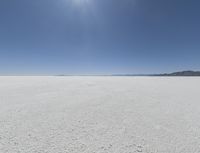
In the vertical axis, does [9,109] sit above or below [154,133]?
above

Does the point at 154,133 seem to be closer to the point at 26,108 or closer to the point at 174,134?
the point at 174,134

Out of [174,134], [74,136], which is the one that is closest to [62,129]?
[74,136]

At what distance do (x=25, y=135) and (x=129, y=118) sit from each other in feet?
7.62

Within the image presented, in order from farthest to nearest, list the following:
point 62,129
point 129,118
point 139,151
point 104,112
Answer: point 104,112, point 129,118, point 62,129, point 139,151

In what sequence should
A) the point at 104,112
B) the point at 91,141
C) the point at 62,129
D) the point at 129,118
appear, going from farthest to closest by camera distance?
the point at 104,112
the point at 129,118
the point at 62,129
the point at 91,141

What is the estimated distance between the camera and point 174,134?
8.58 feet

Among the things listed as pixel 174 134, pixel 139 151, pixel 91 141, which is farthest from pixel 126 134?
pixel 174 134

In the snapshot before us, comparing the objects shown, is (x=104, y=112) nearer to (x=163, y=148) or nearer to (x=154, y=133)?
(x=154, y=133)

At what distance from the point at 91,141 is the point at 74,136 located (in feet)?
1.21

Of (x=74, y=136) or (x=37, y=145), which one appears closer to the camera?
(x=37, y=145)

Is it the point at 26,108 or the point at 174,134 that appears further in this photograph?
the point at 26,108

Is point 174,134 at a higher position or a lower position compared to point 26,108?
lower

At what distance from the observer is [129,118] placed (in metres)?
3.44

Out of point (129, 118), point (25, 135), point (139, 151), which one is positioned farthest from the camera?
point (129, 118)
